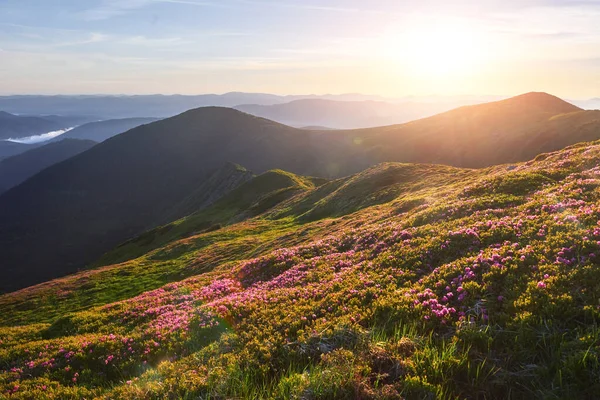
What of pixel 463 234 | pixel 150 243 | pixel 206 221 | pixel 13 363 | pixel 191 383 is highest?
pixel 463 234

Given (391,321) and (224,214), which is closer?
(391,321)

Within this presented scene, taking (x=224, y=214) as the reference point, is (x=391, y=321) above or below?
above

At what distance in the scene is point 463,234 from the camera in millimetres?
17469

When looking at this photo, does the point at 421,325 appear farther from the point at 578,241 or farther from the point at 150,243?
the point at 150,243

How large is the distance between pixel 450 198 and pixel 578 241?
13.1m

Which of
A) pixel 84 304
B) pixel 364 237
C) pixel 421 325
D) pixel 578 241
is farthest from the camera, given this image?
pixel 84 304

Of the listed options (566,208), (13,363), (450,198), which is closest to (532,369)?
(566,208)

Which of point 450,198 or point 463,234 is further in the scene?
point 450,198

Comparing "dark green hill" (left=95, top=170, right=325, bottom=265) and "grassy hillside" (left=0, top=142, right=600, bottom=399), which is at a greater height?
"grassy hillside" (left=0, top=142, right=600, bottom=399)

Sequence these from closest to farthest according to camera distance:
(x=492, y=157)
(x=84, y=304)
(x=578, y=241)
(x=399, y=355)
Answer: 1. (x=399, y=355)
2. (x=578, y=241)
3. (x=84, y=304)
4. (x=492, y=157)

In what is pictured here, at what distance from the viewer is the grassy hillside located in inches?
345

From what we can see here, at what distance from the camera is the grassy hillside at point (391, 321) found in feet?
28.8

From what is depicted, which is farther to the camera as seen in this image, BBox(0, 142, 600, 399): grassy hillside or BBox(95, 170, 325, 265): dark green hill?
BBox(95, 170, 325, 265): dark green hill

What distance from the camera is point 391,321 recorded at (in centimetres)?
1201
